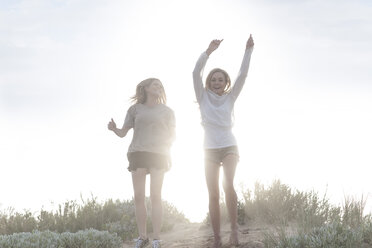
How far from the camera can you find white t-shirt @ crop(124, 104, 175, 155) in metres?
6.64

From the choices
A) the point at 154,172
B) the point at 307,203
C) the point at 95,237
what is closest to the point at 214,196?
the point at 154,172

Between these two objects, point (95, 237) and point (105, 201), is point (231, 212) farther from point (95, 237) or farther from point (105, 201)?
point (105, 201)

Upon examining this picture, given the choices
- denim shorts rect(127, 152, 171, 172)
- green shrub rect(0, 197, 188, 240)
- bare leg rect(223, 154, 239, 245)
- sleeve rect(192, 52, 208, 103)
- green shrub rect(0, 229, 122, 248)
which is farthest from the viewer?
green shrub rect(0, 197, 188, 240)

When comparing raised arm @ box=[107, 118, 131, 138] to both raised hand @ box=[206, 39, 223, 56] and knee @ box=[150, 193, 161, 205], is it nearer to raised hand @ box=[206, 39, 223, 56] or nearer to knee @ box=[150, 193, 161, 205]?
knee @ box=[150, 193, 161, 205]

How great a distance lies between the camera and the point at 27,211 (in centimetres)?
1016

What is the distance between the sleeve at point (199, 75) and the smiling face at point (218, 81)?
0.18m

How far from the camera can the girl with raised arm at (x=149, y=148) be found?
21.6 ft

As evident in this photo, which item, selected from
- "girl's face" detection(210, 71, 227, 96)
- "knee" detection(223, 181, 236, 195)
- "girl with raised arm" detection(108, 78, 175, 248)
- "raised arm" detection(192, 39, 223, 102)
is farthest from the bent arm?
"knee" detection(223, 181, 236, 195)

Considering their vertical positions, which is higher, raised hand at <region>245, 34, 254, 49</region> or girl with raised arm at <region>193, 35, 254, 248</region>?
raised hand at <region>245, 34, 254, 49</region>

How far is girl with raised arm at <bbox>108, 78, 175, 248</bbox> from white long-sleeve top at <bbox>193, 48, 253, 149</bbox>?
83cm

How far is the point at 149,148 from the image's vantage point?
21.7ft

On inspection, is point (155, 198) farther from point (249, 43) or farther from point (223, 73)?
point (249, 43)

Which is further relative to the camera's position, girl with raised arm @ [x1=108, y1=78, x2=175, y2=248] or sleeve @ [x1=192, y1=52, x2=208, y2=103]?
girl with raised arm @ [x1=108, y1=78, x2=175, y2=248]

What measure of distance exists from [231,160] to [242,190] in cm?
349
